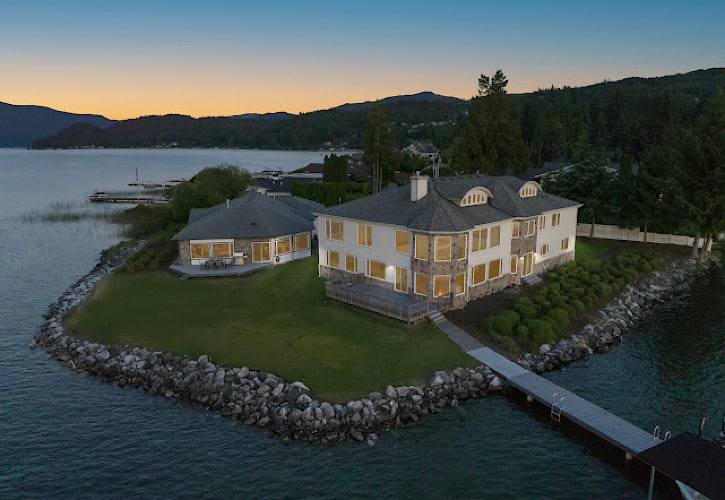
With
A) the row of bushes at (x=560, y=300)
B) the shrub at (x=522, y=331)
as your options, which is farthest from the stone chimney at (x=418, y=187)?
the shrub at (x=522, y=331)

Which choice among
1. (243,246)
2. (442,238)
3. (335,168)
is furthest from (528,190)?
(335,168)

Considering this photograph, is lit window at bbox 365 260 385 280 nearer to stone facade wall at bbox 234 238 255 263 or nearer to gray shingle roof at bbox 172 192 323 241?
gray shingle roof at bbox 172 192 323 241

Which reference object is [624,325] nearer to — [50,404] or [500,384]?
[500,384]

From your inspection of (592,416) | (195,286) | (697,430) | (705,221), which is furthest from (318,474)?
(705,221)

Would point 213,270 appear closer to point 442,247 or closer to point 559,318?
point 442,247

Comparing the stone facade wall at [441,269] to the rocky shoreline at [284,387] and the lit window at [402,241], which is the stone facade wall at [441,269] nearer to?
the lit window at [402,241]

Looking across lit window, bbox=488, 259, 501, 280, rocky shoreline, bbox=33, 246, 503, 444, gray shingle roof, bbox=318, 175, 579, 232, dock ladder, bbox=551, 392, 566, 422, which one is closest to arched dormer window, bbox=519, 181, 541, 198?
gray shingle roof, bbox=318, 175, 579, 232
